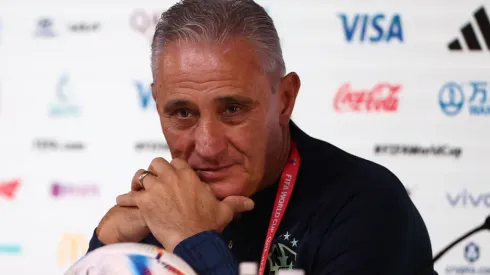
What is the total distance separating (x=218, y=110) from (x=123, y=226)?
0.28 m

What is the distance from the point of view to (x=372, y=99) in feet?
9.54

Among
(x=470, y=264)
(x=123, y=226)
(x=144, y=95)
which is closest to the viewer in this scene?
(x=123, y=226)

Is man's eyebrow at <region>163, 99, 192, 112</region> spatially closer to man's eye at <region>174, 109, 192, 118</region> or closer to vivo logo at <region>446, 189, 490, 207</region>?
man's eye at <region>174, 109, 192, 118</region>

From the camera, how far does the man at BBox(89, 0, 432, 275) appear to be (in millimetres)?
1343

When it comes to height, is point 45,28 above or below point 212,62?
above

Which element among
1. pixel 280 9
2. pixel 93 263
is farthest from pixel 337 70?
pixel 93 263

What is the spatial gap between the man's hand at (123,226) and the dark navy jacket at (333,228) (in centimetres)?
3

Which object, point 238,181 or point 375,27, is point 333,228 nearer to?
point 238,181

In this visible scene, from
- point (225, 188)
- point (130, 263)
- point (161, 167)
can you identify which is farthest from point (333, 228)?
point (130, 263)

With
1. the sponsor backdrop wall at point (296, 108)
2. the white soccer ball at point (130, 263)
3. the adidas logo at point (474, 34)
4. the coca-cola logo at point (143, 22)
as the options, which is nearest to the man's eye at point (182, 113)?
the white soccer ball at point (130, 263)

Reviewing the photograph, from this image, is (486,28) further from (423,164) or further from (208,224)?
(208,224)

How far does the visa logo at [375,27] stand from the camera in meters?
2.91

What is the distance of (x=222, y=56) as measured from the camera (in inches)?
53.5

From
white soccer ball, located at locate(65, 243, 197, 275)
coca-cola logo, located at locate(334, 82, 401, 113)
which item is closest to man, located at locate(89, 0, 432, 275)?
white soccer ball, located at locate(65, 243, 197, 275)
